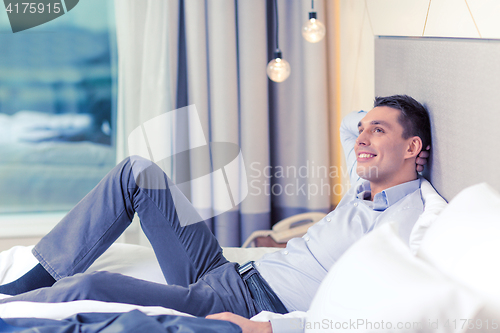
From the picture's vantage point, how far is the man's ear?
1.22 meters

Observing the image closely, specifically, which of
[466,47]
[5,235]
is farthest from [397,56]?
[5,235]

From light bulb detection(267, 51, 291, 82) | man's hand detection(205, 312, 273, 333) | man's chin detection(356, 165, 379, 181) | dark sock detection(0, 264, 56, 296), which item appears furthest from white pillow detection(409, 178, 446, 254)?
dark sock detection(0, 264, 56, 296)

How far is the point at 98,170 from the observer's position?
99.6 inches

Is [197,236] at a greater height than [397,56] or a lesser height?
lesser

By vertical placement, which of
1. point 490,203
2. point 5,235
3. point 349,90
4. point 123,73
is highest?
point 123,73

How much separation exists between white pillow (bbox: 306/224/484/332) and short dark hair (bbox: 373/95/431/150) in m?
0.66

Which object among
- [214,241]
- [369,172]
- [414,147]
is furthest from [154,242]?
[414,147]

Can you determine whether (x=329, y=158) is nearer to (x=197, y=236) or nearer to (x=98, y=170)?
(x=197, y=236)

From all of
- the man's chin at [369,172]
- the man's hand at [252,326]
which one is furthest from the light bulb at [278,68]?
the man's hand at [252,326]

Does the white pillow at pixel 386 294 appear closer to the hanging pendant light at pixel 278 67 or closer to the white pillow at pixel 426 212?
the white pillow at pixel 426 212

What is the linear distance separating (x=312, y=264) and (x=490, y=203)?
632 millimetres

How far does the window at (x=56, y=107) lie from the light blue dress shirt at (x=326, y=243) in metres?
1.58

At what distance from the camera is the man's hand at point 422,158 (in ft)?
4.05

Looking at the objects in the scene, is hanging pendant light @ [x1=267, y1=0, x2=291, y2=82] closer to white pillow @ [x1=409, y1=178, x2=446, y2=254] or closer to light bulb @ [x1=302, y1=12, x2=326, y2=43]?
light bulb @ [x1=302, y1=12, x2=326, y2=43]
